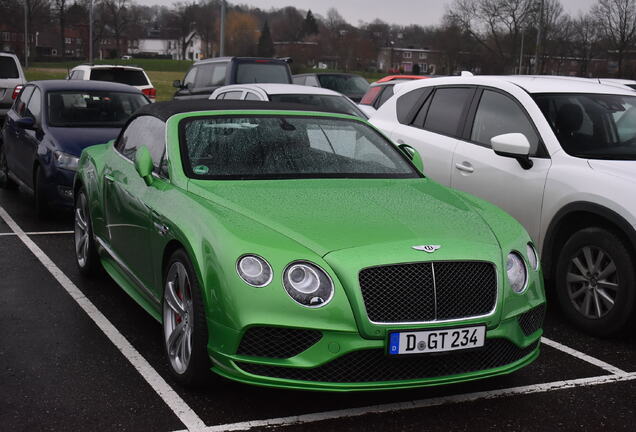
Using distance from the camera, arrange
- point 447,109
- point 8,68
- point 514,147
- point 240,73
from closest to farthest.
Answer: point 514,147
point 447,109
point 240,73
point 8,68

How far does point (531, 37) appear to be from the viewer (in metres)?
73.3

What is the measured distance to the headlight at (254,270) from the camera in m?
3.72

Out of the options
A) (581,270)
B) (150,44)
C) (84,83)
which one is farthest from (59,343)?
(150,44)

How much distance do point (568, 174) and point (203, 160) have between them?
2575mm

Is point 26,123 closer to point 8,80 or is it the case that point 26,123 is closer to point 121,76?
point 121,76

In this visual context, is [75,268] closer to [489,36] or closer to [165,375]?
[165,375]

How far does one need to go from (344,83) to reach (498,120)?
57.4 feet

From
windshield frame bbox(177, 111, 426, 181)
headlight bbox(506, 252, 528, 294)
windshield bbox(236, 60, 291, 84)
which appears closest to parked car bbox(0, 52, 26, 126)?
windshield bbox(236, 60, 291, 84)

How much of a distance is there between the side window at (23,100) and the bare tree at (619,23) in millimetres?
58924

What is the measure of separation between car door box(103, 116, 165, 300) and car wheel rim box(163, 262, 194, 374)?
1.10 ft

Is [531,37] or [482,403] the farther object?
[531,37]

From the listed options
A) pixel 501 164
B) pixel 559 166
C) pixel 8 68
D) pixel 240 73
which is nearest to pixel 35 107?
pixel 501 164

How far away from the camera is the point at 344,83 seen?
78.2 feet

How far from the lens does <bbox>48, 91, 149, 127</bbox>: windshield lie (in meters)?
9.77
